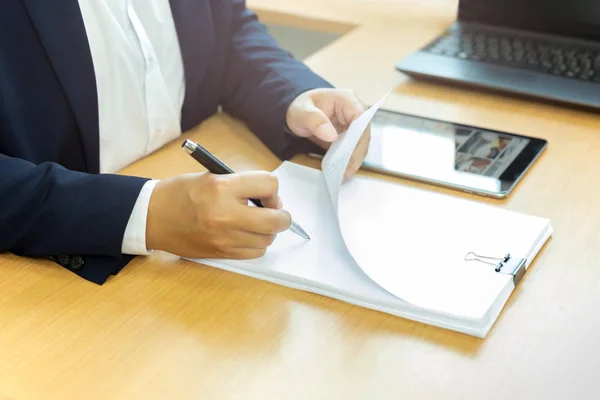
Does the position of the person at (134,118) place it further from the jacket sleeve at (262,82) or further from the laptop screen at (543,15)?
the laptop screen at (543,15)

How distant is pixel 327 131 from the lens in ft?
3.39

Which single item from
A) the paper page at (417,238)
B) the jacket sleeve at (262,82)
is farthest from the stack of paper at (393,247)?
the jacket sleeve at (262,82)

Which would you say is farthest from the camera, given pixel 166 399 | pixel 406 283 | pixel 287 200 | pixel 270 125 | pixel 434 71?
pixel 434 71

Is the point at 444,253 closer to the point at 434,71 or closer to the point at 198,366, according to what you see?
the point at 198,366

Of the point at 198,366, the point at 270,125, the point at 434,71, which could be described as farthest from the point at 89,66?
the point at 434,71

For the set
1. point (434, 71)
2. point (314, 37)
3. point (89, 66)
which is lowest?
point (314, 37)

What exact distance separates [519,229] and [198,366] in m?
0.39

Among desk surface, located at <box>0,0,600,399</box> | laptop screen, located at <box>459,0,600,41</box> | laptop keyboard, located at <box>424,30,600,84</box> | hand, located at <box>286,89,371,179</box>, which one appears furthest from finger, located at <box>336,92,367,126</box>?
laptop screen, located at <box>459,0,600,41</box>

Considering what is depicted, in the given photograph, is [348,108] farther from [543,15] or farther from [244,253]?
[543,15]

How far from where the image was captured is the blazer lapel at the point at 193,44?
1166mm

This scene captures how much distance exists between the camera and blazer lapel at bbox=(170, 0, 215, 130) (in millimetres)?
1166

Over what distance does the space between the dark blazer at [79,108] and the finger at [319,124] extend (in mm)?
45

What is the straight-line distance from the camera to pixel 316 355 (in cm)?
72

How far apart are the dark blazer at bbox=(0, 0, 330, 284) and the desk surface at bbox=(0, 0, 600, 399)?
4 centimetres
